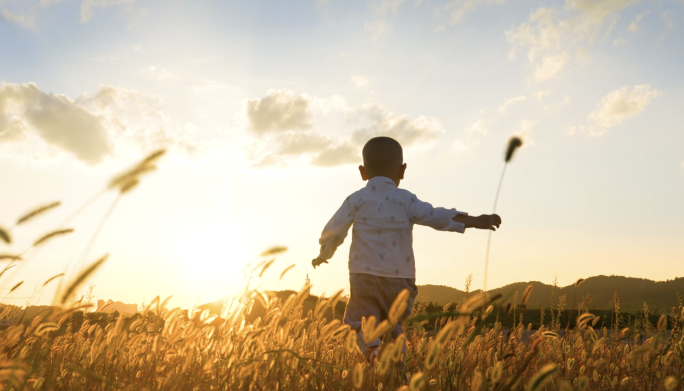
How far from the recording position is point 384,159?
173 inches

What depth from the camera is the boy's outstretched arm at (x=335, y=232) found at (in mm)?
4039

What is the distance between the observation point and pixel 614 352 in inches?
167

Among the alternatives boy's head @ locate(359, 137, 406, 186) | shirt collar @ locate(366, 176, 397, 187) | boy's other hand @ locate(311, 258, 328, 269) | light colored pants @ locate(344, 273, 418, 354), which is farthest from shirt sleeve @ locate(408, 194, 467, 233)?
boy's other hand @ locate(311, 258, 328, 269)

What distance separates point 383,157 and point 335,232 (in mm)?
838

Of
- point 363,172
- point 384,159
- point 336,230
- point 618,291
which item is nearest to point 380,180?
point 384,159

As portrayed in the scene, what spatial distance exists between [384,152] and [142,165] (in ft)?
8.22

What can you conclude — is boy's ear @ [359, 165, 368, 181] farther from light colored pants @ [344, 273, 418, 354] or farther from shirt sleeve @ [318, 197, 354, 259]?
light colored pants @ [344, 273, 418, 354]

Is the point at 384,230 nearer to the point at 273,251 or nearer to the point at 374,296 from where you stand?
the point at 374,296

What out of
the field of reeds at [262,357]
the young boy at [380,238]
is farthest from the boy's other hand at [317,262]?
the field of reeds at [262,357]

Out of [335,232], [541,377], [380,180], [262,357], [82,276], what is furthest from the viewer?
[380,180]

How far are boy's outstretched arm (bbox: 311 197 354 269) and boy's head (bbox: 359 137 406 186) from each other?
16.0 inches

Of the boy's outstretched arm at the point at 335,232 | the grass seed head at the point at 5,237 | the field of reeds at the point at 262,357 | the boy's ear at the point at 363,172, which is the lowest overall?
the field of reeds at the point at 262,357

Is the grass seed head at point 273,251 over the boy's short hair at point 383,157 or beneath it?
beneath

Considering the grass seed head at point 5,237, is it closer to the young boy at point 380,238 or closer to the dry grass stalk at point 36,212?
the dry grass stalk at point 36,212
